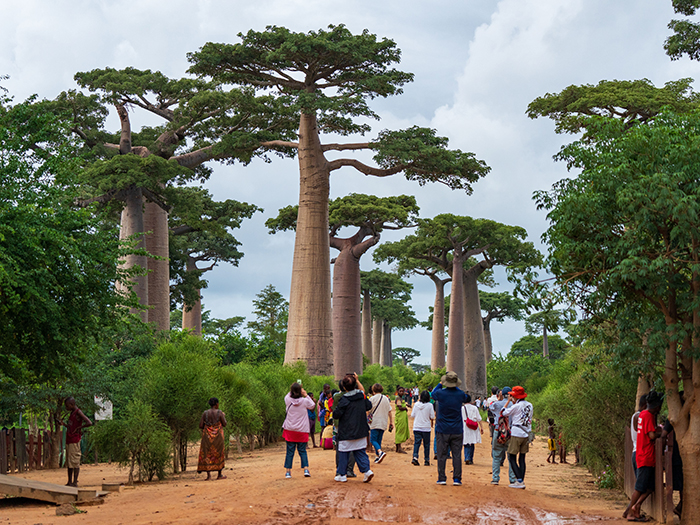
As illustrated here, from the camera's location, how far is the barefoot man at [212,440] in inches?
451

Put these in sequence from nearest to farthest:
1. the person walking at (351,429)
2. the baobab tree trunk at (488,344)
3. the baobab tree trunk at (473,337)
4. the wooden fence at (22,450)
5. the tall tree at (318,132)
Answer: the person walking at (351,429) → the wooden fence at (22,450) → the tall tree at (318,132) → the baobab tree trunk at (473,337) → the baobab tree trunk at (488,344)

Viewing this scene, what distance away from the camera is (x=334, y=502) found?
26.8 feet

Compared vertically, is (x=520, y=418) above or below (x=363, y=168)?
below

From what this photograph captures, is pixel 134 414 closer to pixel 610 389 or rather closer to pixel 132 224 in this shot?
pixel 610 389

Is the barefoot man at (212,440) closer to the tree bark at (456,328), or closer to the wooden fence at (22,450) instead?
the wooden fence at (22,450)

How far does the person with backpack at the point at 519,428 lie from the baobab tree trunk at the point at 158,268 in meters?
18.9

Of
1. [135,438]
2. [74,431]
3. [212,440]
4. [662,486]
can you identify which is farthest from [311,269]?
[662,486]

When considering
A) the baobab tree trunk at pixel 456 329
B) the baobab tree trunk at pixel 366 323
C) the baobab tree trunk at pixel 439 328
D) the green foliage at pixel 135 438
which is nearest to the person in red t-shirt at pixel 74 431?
the green foliage at pixel 135 438

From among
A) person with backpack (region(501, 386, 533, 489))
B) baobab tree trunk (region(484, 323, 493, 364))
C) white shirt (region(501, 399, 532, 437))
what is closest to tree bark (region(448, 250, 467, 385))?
baobab tree trunk (region(484, 323, 493, 364))

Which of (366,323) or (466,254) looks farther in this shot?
(366,323)

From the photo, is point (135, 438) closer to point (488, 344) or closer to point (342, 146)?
point (342, 146)

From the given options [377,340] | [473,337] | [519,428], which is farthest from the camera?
[377,340]

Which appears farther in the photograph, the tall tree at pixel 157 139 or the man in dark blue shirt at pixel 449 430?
the tall tree at pixel 157 139

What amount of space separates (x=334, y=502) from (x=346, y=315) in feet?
81.0
